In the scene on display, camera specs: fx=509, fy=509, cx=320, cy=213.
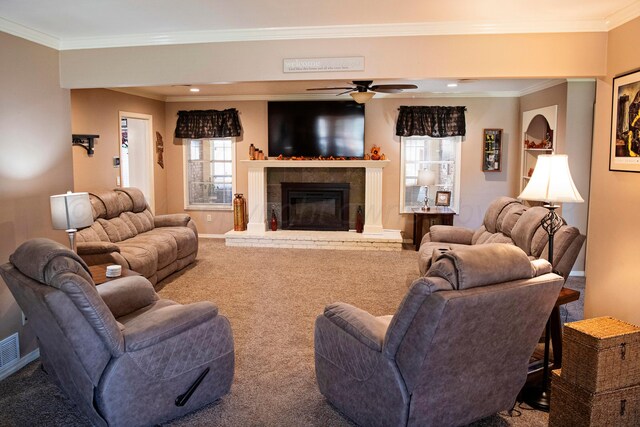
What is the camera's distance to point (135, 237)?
602 centimetres

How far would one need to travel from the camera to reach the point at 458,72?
147 inches

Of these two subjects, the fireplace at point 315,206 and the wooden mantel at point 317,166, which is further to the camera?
the fireplace at point 315,206

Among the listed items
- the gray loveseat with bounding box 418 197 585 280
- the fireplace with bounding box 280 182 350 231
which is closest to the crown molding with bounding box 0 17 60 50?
the gray loveseat with bounding box 418 197 585 280

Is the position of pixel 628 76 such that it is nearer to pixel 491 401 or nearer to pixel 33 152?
pixel 491 401

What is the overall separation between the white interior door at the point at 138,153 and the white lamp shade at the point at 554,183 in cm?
646

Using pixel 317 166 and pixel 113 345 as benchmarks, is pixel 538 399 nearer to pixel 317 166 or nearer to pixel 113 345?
pixel 113 345

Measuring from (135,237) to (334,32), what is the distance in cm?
357

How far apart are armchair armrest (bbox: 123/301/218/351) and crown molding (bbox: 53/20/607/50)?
7.10 feet

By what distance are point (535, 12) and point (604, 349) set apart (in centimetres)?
223

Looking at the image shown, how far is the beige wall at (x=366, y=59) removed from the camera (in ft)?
11.9

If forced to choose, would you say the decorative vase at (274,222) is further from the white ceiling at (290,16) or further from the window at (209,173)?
the white ceiling at (290,16)

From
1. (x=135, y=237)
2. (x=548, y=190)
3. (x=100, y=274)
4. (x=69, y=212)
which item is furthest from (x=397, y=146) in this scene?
(x=69, y=212)

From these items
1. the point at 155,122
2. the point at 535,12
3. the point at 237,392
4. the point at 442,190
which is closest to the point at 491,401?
the point at 237,392

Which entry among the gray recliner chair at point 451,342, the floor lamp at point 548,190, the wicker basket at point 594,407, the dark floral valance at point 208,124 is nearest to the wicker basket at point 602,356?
the wicker basket at point 594,407
